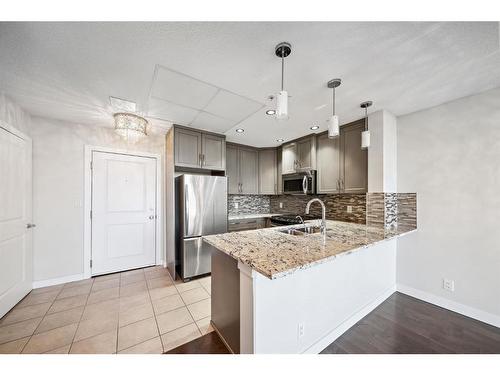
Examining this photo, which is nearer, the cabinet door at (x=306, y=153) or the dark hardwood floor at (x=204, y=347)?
the dark hardwood floor at (x=204, y=347)

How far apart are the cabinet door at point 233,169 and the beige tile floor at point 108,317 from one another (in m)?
1.81

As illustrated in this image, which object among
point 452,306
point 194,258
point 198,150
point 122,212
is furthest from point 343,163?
point 122,212

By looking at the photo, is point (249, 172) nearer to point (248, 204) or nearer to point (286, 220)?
point (248, 204)

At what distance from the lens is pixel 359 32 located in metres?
1.15

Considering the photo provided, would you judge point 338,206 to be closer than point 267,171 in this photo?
Yes

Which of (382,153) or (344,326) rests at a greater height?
(382,153)

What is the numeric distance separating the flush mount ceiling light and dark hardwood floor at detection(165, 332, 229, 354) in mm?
2457

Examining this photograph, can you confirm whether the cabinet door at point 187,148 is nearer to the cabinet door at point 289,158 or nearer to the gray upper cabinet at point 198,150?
the gray upper cabinet at point 198,150

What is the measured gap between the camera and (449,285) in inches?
81.7

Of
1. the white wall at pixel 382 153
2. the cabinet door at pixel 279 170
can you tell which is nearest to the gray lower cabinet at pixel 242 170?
the cabinet door at pixel 279 170

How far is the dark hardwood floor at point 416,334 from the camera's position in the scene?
1.52 meters

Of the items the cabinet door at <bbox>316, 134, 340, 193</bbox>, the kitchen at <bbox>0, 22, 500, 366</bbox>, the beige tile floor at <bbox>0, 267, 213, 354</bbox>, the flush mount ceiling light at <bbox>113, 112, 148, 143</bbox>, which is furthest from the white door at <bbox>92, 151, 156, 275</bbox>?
the cabinet door at <bbox>316, 134, 340, 193</bbox>

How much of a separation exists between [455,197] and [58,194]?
5.14 meters

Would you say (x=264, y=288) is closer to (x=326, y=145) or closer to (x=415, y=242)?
(x=415, y=242)
